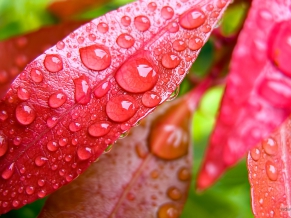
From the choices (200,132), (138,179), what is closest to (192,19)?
(138,179)

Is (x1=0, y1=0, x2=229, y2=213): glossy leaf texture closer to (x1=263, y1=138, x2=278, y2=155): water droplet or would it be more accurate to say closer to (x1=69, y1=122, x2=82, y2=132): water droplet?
(x1=69, y1=122, x2=82, y2=132): water droplet

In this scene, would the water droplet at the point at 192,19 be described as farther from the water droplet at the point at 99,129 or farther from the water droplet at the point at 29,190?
the water droplet at the point at 29,190

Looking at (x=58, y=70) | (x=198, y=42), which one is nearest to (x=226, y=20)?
(x=198, y=42)

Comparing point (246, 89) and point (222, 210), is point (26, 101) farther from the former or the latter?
point (222, 210)

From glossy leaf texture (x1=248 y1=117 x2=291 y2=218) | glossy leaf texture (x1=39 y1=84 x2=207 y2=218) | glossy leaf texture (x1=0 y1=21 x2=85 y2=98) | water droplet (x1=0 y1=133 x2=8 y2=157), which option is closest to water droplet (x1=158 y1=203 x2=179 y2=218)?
glossy leaf texture (x1=39 y1=84 x2=207 y2=218)

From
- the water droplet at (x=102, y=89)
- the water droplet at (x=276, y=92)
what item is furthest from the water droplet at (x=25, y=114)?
the water droplet at (x=276, y=92)
